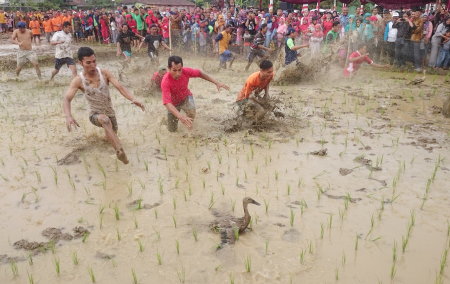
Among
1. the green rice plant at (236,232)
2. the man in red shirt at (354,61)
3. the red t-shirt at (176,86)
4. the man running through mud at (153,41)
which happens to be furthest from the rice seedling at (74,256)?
the man running through mud at (153,41)

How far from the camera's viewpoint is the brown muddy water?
10.00 ft

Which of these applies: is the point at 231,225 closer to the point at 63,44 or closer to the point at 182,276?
the point at 182,276

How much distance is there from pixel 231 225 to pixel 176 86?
9.80 ft

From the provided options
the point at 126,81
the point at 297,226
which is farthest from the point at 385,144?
the point at 126,81

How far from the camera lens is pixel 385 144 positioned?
558cm

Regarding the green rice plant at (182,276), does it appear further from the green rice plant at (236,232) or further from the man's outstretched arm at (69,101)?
the man's outstretched arm at (69,101)

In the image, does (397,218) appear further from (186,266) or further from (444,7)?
(444,7)

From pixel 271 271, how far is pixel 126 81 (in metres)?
8.34

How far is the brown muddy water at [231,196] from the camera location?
3047 mm

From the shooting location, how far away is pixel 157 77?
8094 millimetres

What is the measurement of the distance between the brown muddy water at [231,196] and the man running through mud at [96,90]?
0.57m

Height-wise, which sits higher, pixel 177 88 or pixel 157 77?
pixel 177 88

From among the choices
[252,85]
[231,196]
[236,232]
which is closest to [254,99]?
[252,85]

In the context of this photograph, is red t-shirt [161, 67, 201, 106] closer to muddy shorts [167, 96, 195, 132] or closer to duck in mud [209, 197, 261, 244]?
muddy shorts [167, 96, 195, 132]
